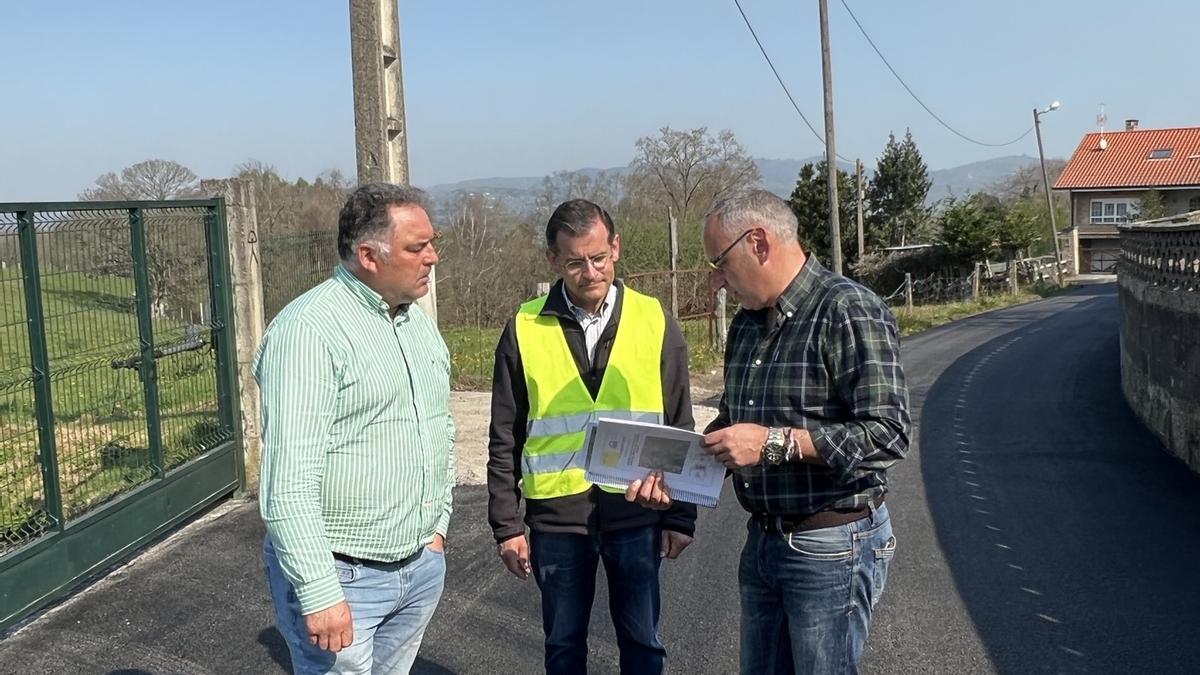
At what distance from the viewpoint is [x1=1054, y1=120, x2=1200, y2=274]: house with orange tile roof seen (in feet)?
166

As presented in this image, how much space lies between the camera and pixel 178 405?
6.81 meters

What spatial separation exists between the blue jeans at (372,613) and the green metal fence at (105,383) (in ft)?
9.63

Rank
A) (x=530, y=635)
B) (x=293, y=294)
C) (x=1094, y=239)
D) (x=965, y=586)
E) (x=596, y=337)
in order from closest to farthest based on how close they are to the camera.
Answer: (x=596, y=337)
(x=530, y=635)
(x=965, y=586)
(x=293, y=294)
(x=1094, y=239)

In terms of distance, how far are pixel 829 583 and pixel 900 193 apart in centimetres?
4379

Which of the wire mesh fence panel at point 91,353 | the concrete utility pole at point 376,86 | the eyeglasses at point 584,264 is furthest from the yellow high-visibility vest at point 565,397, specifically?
the concrete utility pole at point 376,86

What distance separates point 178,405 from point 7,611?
6.94 ft

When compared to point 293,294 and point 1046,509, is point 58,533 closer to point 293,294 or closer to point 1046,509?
point 293,294

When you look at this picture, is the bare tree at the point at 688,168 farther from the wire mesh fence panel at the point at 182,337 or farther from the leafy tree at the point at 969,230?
the wire mesh fence panel at the point at 182,337

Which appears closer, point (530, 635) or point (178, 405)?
point (530, 635)

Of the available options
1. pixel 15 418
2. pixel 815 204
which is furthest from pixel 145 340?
pixel 815 204

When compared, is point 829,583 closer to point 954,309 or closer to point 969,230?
point 954,309

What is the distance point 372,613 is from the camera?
2758 millimetres

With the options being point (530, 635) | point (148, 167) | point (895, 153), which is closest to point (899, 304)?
point (895, 153)

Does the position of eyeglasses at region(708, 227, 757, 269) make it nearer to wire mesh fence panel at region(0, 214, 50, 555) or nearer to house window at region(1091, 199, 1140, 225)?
wire mesh fence panel at region(0, 214, 50, 555)
